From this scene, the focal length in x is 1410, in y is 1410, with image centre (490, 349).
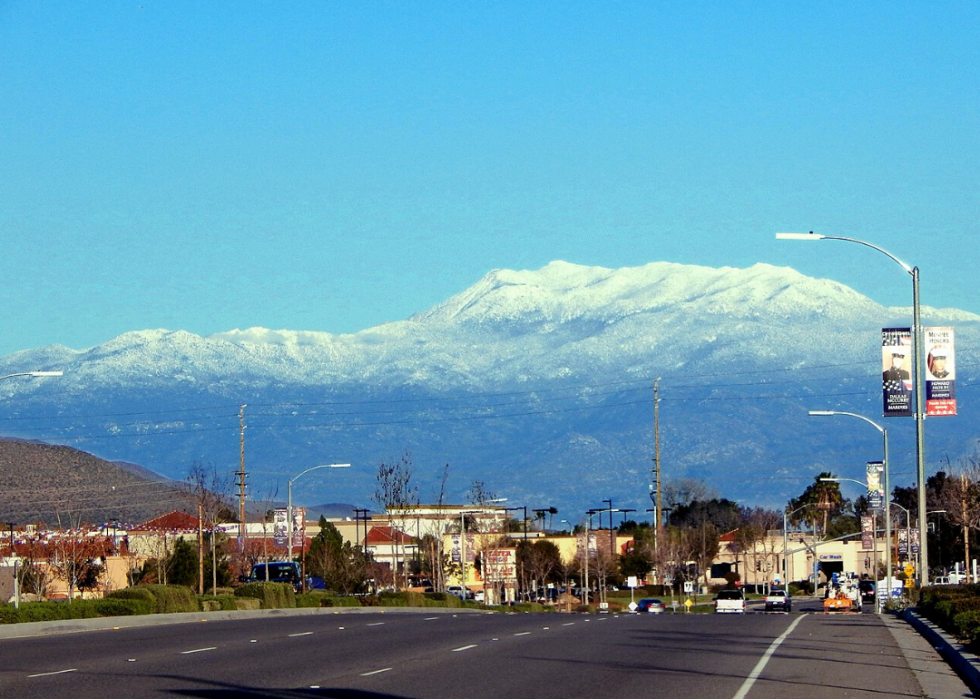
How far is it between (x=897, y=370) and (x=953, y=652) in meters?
11.8

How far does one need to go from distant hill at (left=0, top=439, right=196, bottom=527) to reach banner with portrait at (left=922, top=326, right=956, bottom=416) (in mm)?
99824

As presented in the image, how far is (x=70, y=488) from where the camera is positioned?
141m

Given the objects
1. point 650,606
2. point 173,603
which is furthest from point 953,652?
point 650,606

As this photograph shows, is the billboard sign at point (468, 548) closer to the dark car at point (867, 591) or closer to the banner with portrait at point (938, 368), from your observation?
the dark car at point (867, 591)

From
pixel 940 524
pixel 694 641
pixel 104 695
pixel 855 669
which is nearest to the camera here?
pixel 104 695

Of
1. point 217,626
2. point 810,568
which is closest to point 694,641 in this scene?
point 217,626

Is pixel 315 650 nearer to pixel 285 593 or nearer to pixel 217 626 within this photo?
pixel 217 626

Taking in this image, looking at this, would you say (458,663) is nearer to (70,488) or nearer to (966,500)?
(966,500)

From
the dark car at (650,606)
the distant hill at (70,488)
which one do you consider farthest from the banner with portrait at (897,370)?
the distant hill at (70,488)

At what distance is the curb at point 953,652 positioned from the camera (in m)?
19.0

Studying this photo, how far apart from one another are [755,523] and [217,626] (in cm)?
12209

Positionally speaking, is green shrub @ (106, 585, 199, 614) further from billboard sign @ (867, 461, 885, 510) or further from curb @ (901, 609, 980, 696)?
billboard sign @ (867, 461, 885, 510)

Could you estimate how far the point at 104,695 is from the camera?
684 inches

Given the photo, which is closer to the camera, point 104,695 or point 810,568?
point 104,695
